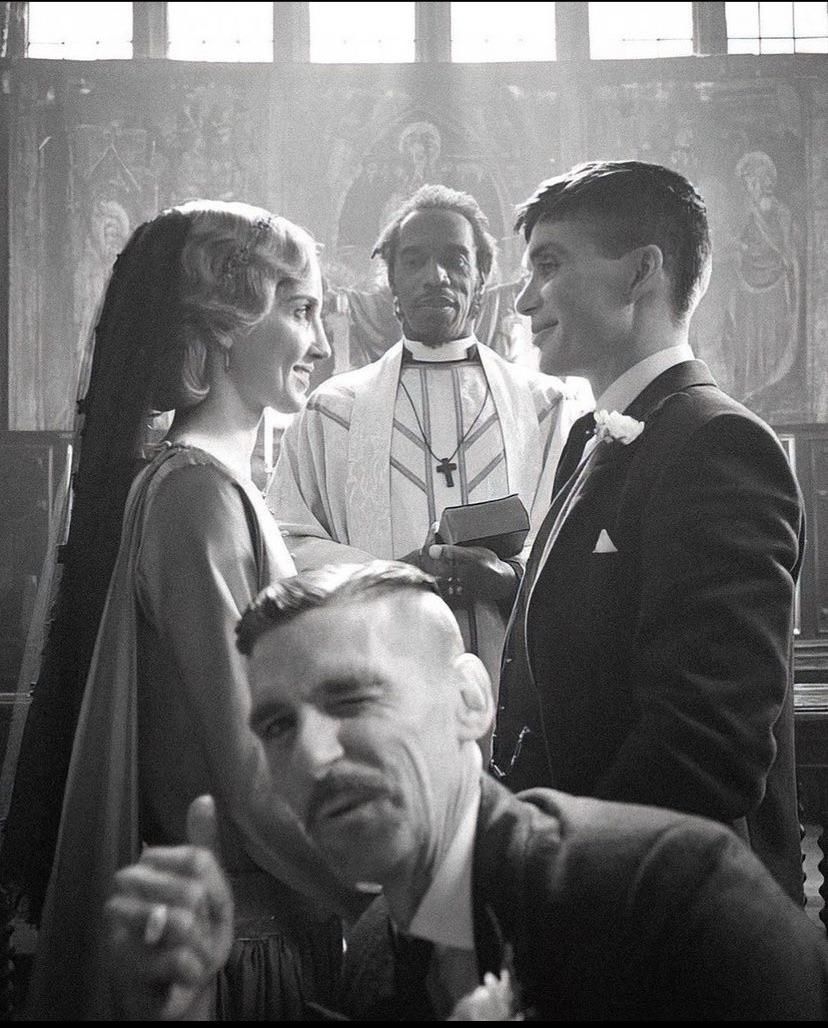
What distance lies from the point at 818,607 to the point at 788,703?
153 centimetres

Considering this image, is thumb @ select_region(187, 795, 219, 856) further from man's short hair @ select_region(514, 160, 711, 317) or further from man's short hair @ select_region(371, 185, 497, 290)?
man's short hair @ select_region(371, 185, 497, 290)

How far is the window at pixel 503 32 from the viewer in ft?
17.5

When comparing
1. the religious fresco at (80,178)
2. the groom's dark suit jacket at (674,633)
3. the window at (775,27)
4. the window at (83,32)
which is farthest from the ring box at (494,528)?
the window at (83,32)

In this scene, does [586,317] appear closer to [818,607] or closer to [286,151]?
[818,607]

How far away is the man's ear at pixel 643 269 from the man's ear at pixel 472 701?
34.2 inches

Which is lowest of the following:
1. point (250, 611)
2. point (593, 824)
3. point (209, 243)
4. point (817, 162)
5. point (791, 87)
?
point (593, 824)

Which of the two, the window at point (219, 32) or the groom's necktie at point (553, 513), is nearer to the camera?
the groom's necktie at point (553, 513)

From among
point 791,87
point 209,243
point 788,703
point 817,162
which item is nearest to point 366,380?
point 209,243

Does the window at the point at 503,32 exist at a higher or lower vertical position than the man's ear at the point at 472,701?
higher

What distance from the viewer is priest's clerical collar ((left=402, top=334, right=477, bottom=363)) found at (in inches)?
133

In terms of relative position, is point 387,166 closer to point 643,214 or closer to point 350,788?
point 643,214

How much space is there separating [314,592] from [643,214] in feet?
3.39

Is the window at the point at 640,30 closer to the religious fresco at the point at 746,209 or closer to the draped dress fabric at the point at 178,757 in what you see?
the religious fresco at the point at 746,209

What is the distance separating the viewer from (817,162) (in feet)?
16.1
